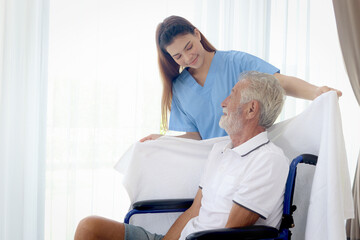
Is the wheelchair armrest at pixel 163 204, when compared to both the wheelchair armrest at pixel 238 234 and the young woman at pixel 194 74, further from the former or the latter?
the wheelchair armrest at pixel 238 234

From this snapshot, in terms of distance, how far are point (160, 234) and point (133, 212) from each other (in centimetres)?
22

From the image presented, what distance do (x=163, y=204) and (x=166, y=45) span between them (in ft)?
2.53

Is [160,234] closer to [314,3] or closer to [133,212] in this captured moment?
[133,212]

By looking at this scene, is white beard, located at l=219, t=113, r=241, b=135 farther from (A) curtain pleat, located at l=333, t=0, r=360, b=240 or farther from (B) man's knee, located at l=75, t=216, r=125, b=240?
(A) curtain pleat, located at l=333, t=0, r=360, b=240

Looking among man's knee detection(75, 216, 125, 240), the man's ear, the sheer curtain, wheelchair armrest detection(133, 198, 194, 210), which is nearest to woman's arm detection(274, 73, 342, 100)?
the man's ear

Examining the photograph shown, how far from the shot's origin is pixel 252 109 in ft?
4.62

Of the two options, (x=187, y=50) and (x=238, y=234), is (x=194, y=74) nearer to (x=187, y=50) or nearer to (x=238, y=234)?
(x=187, y=50)

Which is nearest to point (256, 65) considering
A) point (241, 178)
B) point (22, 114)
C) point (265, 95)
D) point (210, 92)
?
point (210, 92)

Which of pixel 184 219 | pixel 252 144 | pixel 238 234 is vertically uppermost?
pixel 252 144

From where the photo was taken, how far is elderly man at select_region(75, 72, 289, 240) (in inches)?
48.8

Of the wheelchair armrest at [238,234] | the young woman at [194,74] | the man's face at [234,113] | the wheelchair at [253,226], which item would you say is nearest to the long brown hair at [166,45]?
the young woman at [194,74]

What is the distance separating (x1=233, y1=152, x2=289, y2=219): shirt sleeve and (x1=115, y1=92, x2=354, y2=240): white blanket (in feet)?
0.43

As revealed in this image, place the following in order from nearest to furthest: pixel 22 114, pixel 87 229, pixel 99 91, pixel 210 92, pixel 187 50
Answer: pixel 87 229, pixel 187 50, pixel 210 92, pixel 22 114, pixel 99 91

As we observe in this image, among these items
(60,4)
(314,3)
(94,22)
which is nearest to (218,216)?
(94,22)
